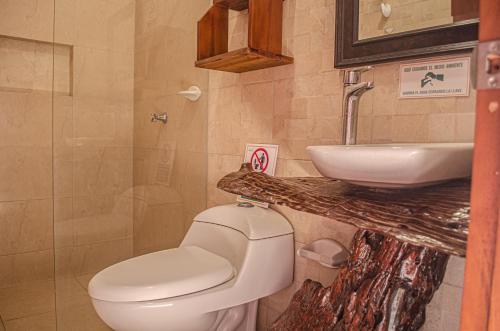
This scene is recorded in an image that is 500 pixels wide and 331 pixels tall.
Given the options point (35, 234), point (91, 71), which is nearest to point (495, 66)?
point (91, 71)

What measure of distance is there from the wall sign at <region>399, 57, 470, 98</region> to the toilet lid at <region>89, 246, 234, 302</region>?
87 cm

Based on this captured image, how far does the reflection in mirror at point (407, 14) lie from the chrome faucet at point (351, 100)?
18 cm

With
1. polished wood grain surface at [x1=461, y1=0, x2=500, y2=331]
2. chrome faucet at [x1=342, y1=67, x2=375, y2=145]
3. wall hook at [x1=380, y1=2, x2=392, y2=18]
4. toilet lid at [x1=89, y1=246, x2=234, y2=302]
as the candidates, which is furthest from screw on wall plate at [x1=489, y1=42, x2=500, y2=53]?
toilet lid at [x1=89, y1=246, x2=234, y2=302]

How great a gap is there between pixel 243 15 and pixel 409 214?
1397 mm

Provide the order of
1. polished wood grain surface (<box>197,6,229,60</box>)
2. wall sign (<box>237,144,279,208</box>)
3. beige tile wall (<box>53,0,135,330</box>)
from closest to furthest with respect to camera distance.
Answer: wall sign (<box>237,144,279,208</box>)
polished wood grain surface (<box>197,6,229,60</box>)
beige tile wall (<box>53,0,135,330</box>)

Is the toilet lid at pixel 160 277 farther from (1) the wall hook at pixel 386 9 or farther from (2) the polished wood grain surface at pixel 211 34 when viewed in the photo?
(1) the wall hook at pixel 386 9

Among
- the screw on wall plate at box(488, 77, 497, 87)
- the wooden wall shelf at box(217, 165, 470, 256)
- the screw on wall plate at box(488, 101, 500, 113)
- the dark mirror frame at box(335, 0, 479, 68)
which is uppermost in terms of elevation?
the dark mirror frame at box(335, 0, 479, 68)

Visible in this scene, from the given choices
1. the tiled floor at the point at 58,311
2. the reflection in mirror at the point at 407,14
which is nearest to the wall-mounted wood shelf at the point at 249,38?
the reflection in mirror at the point at 407,14

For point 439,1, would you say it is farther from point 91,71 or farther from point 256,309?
point 91,71

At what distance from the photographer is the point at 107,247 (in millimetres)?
1951

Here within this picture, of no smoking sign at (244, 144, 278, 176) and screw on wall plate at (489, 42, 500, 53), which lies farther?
no smoking sign at (244, 144, 278, 176)

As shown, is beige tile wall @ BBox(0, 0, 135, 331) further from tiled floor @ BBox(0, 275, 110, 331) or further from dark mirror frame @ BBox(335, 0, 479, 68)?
dark mirror frame @ BBox(335, 0, 479, 68)

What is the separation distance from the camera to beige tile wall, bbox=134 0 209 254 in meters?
1.99

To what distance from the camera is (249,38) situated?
1.42 m
